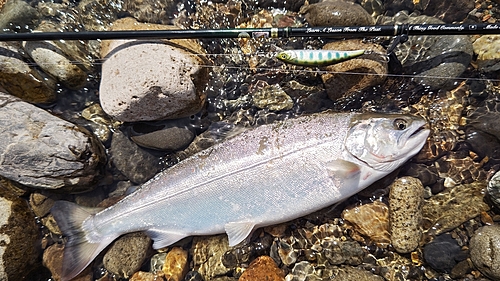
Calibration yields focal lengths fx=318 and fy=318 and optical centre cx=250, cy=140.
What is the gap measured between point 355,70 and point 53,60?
342 centimetres

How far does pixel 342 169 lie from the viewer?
309 cm

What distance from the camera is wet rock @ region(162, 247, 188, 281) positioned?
3682mm

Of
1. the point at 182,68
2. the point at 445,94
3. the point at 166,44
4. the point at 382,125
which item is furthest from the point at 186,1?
the point at 445,94

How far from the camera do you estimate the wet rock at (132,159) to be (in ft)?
12.7

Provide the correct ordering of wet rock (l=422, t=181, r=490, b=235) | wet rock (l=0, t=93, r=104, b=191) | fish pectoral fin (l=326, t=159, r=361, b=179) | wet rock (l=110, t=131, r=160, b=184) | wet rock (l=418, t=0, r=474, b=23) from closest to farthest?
fish pectoral fin (l=326, t=159, r=361, b=179) < wet rock (l=422, t=181, r=490, b=235) < wet rock (l=0, t=93, r=104, b=191) < wet rock (l=418, t=0, r=474, b=23) < wet rock (l=110, t=131, r=160, b=184)

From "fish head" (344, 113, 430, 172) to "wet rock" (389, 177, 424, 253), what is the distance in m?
0.34

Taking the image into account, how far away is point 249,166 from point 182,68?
1264mm

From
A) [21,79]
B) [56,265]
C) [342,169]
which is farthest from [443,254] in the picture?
[21,79]

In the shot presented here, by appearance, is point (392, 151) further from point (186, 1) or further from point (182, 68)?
point (186, 1)

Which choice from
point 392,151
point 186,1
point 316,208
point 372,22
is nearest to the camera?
point 392,151

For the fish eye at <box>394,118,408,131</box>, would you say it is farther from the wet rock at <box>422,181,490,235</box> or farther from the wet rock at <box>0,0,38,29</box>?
the wet rock at <box>0,0,38,29</box>

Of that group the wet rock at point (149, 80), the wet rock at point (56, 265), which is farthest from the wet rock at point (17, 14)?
the wet rock at point (56, 265)

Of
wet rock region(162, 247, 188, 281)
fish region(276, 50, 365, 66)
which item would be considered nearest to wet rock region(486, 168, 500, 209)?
fish region(276, 50, 365, 66)

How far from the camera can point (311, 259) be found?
3.53 meters
